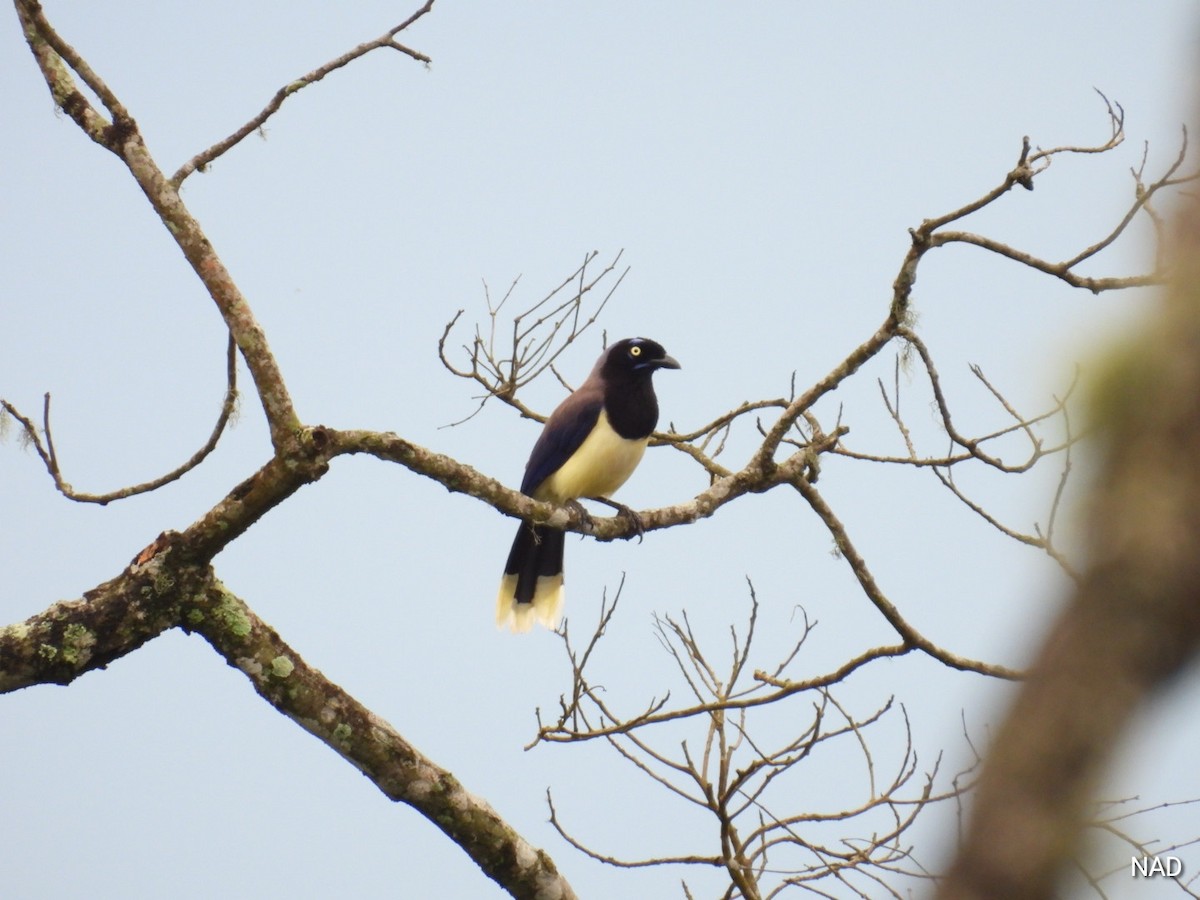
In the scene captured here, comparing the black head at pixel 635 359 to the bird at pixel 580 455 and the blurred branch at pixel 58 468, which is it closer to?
the bird at pixel 580 455

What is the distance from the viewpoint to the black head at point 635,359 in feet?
24.7

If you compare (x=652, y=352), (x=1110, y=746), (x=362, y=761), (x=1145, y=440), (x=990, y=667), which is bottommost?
(x=1110, y=746)

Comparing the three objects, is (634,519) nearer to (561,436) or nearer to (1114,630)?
(561,436)

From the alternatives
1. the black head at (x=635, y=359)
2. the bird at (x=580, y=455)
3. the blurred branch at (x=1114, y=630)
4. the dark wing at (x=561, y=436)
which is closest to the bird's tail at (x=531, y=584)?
the bird at (x=580, y=455)

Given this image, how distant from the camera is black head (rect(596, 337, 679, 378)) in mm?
7543

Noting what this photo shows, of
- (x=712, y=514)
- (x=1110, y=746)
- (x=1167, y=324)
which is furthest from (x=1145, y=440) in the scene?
(x=712, y=514)

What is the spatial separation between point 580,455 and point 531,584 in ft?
3.14

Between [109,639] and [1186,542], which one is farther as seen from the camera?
[109,639]

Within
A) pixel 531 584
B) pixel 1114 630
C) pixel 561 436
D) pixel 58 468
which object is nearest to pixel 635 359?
pixel 561 436

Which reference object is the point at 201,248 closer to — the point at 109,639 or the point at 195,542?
the point at 195,542

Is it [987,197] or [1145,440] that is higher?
[987,197]

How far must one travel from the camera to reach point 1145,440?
3.88 feet

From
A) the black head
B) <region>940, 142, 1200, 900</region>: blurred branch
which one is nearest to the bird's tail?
the black head

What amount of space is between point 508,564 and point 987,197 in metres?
4.08
